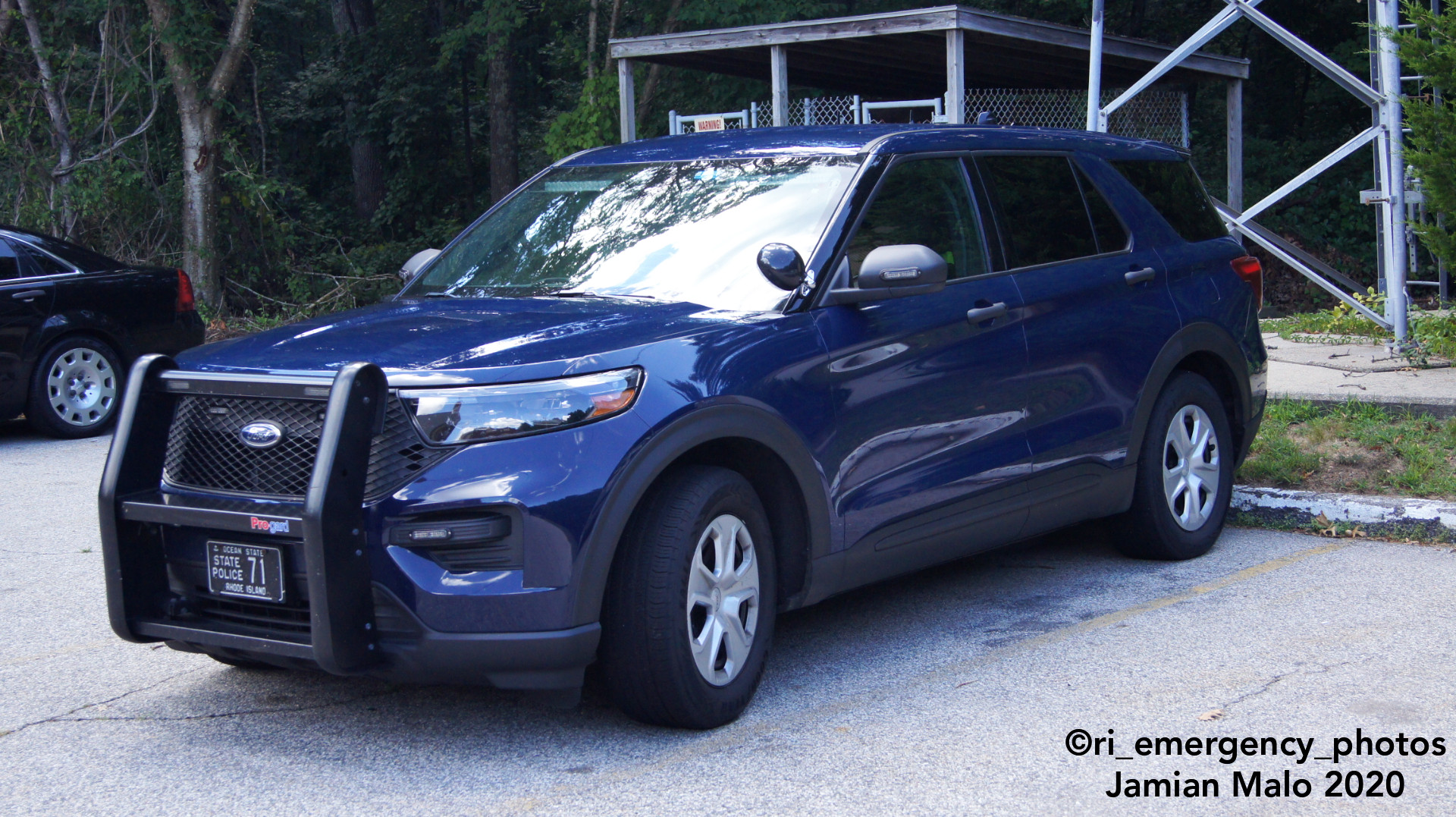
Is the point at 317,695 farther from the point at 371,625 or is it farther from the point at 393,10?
the point at 393,10

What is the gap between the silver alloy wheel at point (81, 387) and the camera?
10195 millimetres

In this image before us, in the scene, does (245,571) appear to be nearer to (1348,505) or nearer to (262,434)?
(262,434)

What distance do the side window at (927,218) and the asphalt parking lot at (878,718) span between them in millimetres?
1345

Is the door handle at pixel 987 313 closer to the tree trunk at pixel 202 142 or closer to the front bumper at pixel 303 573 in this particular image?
→ the front bumper at pixel 303 573

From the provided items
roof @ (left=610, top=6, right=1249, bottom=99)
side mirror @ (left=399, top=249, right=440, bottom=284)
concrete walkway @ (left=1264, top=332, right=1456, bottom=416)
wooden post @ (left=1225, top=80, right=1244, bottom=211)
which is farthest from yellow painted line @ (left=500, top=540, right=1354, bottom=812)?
wooden post @ (left=1225, top=80, right=1244, bottom=211)

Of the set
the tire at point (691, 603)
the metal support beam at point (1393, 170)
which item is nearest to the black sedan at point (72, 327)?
the tire at point (691, 603)

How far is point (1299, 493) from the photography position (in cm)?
691

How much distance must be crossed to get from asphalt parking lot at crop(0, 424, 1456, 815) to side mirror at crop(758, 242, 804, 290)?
128cm

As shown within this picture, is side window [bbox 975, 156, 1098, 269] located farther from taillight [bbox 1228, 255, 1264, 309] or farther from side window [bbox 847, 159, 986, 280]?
taillight [bbox 1228, 255, 1264, 309]

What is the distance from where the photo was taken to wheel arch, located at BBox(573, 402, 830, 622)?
12.4ft

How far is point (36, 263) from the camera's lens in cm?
1014

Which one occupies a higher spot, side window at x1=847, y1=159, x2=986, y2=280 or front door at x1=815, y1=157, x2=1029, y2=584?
side window at x1=847, y1=159, x2=986, y2=280

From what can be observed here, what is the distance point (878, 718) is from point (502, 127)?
23.3 metres

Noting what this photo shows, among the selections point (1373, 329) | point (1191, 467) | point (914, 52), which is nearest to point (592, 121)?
point (914, 52)
